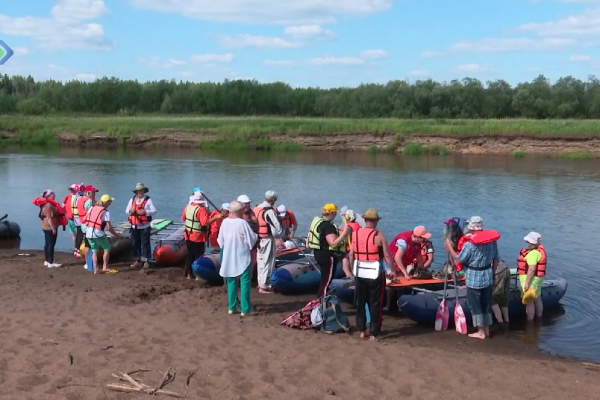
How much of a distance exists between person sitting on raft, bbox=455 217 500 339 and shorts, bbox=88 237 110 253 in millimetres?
5929

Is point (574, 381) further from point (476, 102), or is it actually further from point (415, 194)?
point (476, 102)

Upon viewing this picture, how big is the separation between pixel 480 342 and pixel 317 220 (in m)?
2.76

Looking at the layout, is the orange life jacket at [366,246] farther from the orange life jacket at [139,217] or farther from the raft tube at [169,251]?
the raft tube at [169,251]

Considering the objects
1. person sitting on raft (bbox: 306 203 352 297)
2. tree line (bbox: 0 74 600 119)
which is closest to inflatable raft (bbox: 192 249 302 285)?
person sitting on raft (bbox: 306 203 352 297)

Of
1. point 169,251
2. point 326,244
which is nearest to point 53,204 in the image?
point 169,251

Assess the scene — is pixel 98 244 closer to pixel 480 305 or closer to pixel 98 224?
pixel 98 224

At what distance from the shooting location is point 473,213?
70.8ft

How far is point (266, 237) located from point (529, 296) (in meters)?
3.95

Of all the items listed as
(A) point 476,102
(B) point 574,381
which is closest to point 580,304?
(B) point 574,381

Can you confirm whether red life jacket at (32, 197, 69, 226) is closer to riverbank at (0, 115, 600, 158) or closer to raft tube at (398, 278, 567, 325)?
raft tube at (398, 278, 567, 325)

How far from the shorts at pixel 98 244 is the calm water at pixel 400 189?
398cm

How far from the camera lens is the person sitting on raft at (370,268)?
8141mm

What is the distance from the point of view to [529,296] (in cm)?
991

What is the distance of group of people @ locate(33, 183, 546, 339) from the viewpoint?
842 cm
